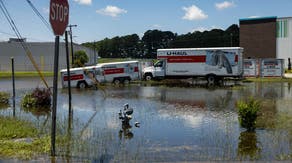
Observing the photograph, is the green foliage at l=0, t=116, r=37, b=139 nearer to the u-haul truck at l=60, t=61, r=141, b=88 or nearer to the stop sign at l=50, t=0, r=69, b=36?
the stop sign at l=50, t=0, r=69, b=36

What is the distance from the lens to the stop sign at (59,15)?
7230mm

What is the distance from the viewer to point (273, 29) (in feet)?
202

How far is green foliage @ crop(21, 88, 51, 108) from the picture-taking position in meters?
17.7

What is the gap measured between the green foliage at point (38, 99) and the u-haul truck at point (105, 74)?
12.1 meters

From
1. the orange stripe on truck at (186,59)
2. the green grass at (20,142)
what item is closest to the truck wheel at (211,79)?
the orange stripe on truck at (186,59)

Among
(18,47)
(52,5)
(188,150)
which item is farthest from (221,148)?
(18,47)

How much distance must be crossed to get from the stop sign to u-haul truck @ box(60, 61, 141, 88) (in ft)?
74.8

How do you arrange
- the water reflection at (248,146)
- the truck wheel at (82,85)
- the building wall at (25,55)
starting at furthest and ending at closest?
the building wall at (25,55), the truck wheel at (82,85), the water reflection at (248,146)

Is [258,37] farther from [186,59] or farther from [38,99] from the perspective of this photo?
[38,99]

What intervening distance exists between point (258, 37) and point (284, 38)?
156 inches

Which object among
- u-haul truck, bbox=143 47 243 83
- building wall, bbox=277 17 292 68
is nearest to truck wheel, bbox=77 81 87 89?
u-haul truck, bbox=143 47 243 83

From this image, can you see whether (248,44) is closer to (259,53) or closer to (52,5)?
(259,53)

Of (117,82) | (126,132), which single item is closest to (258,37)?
(117,82)

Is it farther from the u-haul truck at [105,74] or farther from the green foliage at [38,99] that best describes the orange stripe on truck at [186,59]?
the green foliage at [38,99]
